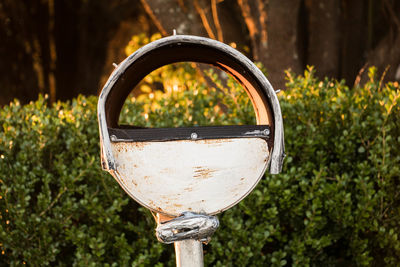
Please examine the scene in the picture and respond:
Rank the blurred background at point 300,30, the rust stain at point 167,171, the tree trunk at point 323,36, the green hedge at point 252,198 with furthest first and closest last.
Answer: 1. the tree trunk at point 323,36
2. the blurred background at point 300,30
3. the green hedge at point 252,198
4. the rust stain at point 167,171

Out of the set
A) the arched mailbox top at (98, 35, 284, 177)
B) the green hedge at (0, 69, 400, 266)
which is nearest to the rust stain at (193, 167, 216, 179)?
the arched mailbox top at (98, 35, 284, 177)

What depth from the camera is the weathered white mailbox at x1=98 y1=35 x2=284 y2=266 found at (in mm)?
1551

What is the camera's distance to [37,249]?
264 centimetres

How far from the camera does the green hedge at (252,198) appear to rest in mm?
2617

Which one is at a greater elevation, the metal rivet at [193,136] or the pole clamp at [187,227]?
the metal rivet at [193,136]

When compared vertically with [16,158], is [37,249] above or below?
below

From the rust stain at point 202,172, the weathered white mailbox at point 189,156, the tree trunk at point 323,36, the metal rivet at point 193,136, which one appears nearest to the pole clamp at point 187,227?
the weathered white mailbox at point 189,156

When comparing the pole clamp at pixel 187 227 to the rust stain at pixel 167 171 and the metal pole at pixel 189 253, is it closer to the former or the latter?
the metal pole at pixel 189 253

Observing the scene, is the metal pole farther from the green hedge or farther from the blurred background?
the blurred background

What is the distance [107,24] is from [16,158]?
8350 millimetres

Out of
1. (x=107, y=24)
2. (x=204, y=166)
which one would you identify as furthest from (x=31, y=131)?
(x=107, y=24)

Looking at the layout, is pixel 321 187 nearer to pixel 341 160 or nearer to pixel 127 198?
pixel 341 160

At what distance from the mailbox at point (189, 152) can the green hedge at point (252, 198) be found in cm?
100

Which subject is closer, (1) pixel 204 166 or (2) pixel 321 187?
(1) pixel 204 166
